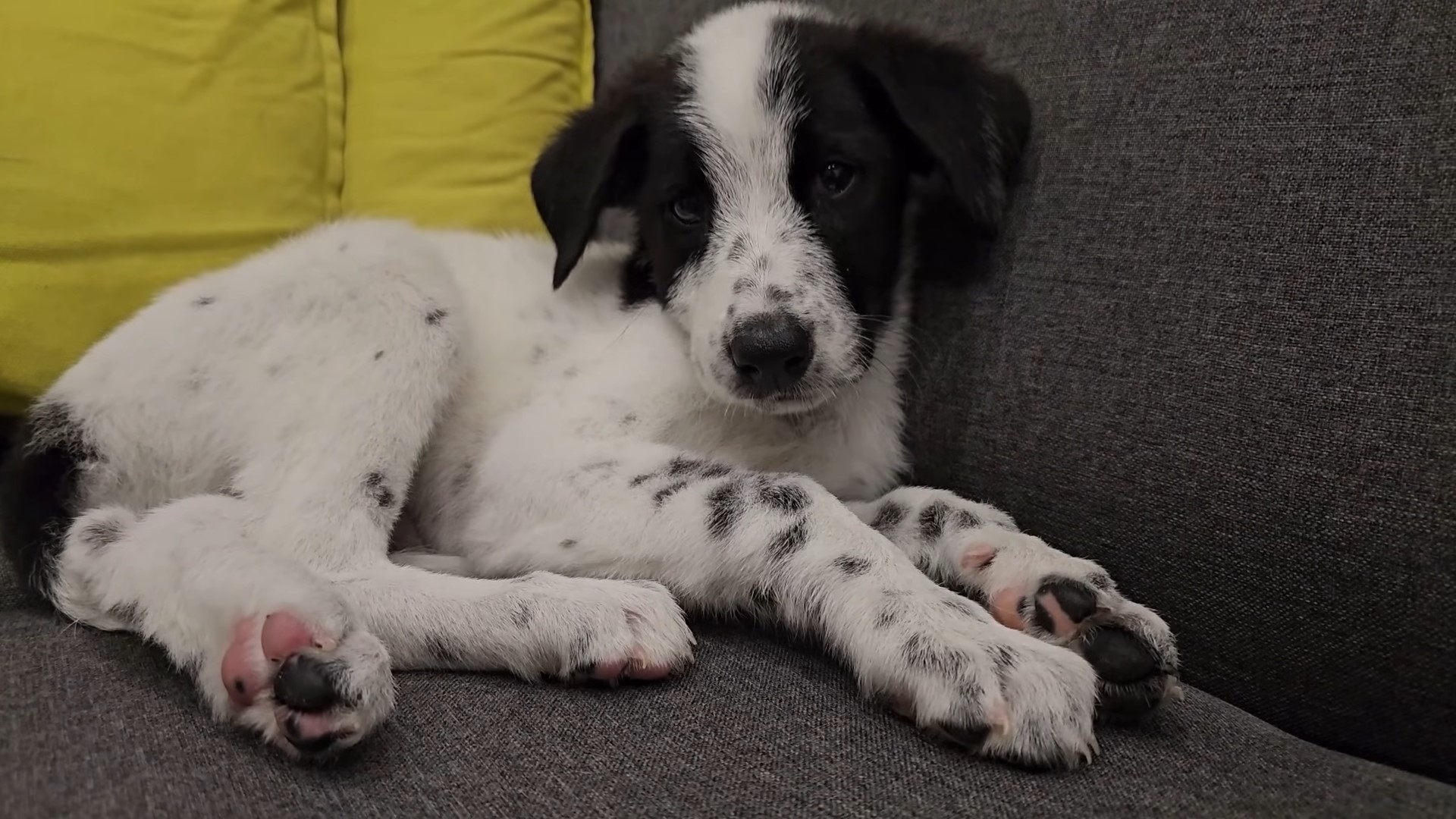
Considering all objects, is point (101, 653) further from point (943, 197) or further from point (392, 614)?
point (943, 197)

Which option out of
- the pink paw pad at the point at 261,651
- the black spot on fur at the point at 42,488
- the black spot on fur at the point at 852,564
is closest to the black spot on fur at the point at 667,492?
the black spot on fur at the point at 852,564

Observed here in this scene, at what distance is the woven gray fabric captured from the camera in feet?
3.33

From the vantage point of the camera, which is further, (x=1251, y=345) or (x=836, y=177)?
(x=836, y=177)

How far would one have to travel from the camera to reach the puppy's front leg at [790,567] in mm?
1110

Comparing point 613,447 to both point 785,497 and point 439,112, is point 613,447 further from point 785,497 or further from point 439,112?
point 439,112

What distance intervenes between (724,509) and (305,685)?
0.66 m

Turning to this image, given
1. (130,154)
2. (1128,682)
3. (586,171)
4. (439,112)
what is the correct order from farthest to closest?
(439,112) → (130,154) → (586,171) → (1128,682)

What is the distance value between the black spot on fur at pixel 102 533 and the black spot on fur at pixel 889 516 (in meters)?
1.32

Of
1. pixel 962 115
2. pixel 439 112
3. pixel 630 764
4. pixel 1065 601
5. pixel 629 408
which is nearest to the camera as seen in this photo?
pixel 630 764

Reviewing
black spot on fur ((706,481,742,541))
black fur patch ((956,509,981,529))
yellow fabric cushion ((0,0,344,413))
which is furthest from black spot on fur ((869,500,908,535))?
yellow fabric cushion ((0,0,344,413))

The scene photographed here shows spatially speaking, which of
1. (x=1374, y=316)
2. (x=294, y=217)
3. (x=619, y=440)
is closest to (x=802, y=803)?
(x=619, y=440)

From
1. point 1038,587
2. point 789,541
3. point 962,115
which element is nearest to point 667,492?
point 789,541

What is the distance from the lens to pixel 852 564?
1.34 meters

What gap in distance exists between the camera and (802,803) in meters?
1.02
